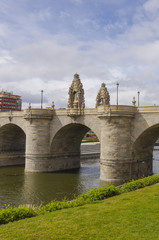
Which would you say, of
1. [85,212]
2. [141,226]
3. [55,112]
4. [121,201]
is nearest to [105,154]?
[55,112]

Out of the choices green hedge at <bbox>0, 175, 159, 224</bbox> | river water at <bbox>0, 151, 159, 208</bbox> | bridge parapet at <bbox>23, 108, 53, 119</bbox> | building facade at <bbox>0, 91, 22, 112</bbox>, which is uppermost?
building facade at <bbox>0, 91, 22, 112</bbox>

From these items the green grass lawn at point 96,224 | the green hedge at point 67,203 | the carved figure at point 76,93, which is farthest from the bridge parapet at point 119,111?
the green grass lawn at point 96,224

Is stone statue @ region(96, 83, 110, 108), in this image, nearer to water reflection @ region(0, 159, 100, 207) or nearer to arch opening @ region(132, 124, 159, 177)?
arch opening @ region(132, 124, 159, 177)

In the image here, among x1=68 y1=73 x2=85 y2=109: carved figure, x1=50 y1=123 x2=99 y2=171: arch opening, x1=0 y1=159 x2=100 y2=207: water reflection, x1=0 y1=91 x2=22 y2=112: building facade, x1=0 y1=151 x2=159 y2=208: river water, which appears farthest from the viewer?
x1=0 y1=91 x2=22 y2=112: building facade

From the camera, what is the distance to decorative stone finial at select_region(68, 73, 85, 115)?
43594 mm

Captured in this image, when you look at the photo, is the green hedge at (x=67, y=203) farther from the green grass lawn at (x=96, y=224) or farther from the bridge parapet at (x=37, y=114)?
the bridge parapet at (x=37, y=114)

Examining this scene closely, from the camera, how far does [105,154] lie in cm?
3725

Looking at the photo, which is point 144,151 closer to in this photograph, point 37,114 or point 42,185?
point 42,185

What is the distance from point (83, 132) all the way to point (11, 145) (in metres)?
20.6

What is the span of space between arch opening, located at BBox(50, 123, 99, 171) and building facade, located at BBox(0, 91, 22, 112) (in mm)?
107963

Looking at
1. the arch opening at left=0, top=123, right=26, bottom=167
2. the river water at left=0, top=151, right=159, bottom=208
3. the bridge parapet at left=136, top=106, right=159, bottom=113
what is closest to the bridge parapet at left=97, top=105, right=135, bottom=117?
the bridge parapet at left=136, top=106, right=159, bottom=113

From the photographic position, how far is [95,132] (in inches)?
1609

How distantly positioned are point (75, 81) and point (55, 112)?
7.05 meters

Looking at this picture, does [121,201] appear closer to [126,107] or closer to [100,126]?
[126,107]
